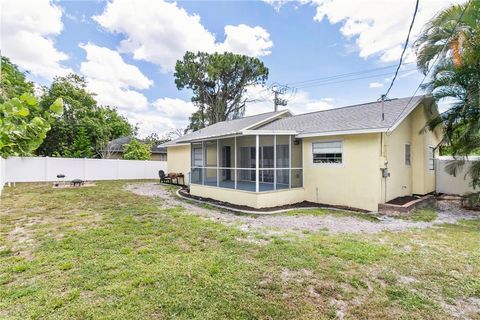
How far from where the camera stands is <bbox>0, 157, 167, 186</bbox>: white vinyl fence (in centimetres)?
1706

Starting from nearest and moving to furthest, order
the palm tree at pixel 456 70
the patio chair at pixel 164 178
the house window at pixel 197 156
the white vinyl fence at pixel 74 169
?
1. the palm tree at pixel 456 70
2. the house window at pixel 197 156
3. the white vinyl fence at pixel 74 169
4. the patio chair at pixel 164 178

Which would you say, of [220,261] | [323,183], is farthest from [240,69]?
[220,261]

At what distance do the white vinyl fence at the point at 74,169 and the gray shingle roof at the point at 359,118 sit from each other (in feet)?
50.8

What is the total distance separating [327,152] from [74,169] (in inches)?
739

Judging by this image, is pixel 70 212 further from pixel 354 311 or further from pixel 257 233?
pixel 354 311

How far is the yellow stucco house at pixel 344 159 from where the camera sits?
9008mm

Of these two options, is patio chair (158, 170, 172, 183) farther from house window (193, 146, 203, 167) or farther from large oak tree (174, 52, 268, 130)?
large oak tree (174, 52, 268, 130)

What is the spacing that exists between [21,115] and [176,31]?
17.2 m

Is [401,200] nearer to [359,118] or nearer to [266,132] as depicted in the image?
[359,118]

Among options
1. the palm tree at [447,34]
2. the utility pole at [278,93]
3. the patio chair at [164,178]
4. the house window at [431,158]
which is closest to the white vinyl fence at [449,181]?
the house window at [431,158]

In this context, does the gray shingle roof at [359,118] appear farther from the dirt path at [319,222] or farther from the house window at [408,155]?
the dirt path at [319,222]

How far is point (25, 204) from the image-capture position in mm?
10000

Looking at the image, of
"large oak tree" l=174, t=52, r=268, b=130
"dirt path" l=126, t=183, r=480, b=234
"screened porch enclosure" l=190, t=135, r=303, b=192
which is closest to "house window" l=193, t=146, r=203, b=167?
"screened porch enclosure" l=190, t=135, r=303, b=192

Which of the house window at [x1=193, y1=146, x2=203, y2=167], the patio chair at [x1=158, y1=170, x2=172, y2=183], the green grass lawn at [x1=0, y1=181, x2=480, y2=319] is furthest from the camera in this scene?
the patio chair at [x1=158, y1=170, x2=172, y2=183]
